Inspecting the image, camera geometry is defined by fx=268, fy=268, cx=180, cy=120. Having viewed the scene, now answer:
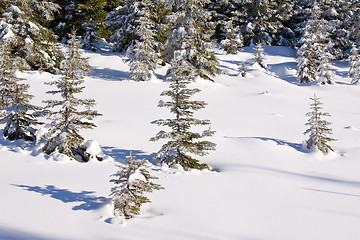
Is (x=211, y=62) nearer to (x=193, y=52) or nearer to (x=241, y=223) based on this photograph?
(x=193, y=52)

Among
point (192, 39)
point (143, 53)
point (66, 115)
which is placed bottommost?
point (66, 115)

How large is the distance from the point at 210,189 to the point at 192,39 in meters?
16.2

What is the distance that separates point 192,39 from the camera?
20078 millimetres

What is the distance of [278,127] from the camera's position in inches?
451

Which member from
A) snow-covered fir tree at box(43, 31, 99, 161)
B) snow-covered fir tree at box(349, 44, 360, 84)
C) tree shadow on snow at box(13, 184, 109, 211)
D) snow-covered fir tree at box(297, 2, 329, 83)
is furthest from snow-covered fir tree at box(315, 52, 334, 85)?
tree shadow on snow at box(13, 184, 109, 211)

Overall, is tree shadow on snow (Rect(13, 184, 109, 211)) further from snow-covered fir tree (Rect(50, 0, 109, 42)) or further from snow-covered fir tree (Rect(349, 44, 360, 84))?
snow-covered fir tree (Rect(349, 44, 360, 84))

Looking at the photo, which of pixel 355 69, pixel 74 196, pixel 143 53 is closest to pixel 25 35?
pixel 143 53

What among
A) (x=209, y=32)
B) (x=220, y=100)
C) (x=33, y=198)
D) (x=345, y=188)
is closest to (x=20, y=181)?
(x=33, y=198)

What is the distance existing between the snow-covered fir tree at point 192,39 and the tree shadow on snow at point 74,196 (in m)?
15.6

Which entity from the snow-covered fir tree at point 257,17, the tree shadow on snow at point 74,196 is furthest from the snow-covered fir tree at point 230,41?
the tree shadow on snow at point 74,196

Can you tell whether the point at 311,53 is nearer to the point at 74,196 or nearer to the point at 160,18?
the point at 160,18

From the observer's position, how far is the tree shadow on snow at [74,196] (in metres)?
4.60

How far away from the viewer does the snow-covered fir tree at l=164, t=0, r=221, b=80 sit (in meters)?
20.0

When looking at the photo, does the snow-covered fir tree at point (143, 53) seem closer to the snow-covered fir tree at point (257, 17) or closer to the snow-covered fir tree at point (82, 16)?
the snow-covered fir tree at point (82, 16)
